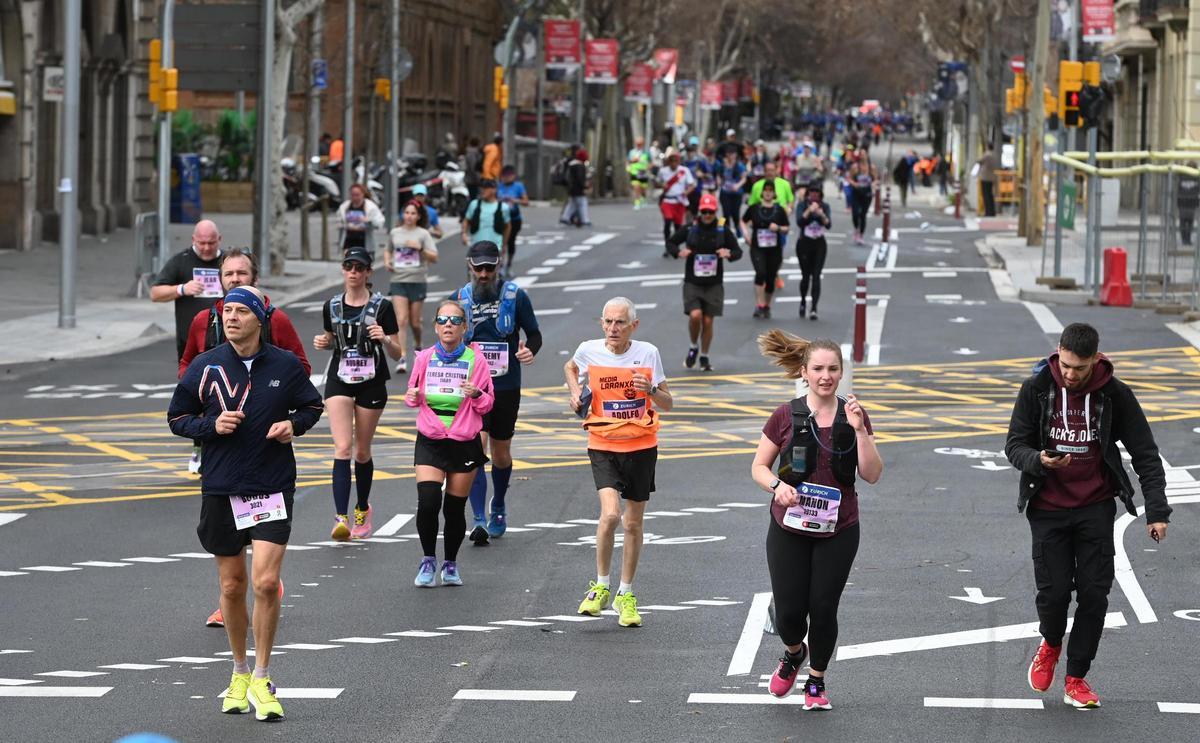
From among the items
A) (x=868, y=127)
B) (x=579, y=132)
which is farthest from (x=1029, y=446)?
(x=868, y=127)

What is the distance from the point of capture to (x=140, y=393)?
65.4ft

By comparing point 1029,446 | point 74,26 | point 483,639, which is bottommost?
point 483,639

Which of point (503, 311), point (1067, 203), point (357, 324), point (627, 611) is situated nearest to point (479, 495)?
point (503, 311)

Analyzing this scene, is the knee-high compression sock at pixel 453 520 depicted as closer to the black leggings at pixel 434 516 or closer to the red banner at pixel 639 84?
the black leggings at pixel 434 516

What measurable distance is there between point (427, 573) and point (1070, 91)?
23829 mm

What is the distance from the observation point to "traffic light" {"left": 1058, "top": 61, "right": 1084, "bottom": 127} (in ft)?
108

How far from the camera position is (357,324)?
41.3 feet

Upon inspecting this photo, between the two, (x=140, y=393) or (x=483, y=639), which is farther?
(x=140, y=393)

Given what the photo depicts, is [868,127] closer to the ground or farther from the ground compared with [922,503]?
farther from the ground

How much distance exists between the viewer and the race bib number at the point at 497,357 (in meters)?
12.8

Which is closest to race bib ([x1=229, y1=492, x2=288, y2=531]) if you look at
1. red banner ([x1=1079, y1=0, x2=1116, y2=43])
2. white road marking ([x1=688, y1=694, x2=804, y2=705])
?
white road marking ([x1=688, y1=694, x2=804, y2=705])

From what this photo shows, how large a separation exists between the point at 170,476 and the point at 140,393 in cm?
496

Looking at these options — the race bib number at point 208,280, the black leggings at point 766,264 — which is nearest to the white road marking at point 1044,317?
the black leggings at point 766,264

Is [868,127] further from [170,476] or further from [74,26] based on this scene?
[170,476]
